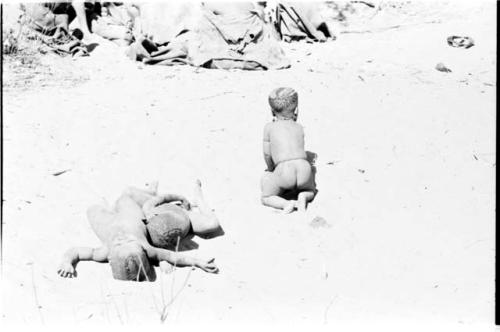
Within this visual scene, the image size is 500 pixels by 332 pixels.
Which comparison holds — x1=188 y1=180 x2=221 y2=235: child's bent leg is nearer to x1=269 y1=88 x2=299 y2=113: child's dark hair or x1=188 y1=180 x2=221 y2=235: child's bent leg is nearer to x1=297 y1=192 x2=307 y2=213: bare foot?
x1=297 y1=192 x2=307 y2=213: bare foot

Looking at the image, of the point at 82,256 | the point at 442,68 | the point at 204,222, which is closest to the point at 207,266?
the point at 204,222

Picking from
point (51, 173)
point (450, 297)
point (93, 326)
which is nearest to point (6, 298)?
point (93, 326)

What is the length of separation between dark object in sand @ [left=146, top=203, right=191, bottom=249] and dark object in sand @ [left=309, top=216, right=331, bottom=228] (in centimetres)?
90

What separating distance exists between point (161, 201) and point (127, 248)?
908 mm

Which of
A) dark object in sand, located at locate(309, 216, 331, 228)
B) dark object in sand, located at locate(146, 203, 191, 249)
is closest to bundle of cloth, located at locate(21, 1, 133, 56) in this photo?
dark object in sand, located at locate(146, 203, 191, 249)

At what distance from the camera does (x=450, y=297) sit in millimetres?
5426

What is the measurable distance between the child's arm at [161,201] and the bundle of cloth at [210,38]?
3.00 meters

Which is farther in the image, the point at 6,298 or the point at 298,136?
the point at 298,136

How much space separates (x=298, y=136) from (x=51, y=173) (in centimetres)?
192

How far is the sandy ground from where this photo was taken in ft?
17.5

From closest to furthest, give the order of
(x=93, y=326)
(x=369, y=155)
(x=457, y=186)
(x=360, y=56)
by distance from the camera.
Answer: (x=93, y=326) < (x=457, y=186) < (x=369, y=155) < (x=360, y=56)

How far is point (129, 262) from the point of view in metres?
5.33

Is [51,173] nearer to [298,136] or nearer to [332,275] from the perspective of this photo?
[298,136]

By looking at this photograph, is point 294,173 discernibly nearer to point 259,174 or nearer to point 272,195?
point 272,195
